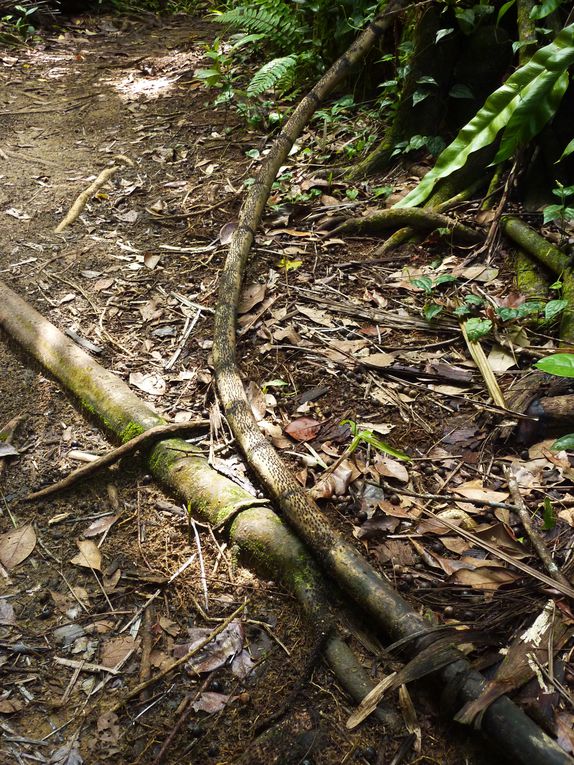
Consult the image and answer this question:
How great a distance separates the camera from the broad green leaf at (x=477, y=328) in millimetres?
2980

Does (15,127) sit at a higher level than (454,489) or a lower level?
higher

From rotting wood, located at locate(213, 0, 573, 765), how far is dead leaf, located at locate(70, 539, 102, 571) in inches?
26.5

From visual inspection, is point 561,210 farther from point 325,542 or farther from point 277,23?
point 277,23

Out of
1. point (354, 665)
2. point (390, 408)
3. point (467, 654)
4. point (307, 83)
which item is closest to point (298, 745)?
point (354, 665)

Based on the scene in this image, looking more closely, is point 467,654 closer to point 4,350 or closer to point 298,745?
point 298,745

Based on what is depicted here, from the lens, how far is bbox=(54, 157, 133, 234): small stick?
438 centimetres

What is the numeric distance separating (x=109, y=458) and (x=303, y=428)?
83cm

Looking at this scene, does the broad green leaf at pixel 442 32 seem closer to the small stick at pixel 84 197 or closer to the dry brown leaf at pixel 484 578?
the small stick at pixel 84 197

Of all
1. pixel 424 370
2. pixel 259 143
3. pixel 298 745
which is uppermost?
pixel 259 143

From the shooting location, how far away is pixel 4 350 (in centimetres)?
341

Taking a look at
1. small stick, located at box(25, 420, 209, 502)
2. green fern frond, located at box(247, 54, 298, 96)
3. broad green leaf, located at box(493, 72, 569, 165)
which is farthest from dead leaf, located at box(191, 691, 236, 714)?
green fern frond, located at box(247, 54, 298, 96)

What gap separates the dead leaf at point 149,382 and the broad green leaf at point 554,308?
1.82 metres

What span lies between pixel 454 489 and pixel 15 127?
17.3ft

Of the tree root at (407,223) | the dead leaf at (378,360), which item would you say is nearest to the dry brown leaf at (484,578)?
the dead leaf at (378,360)
